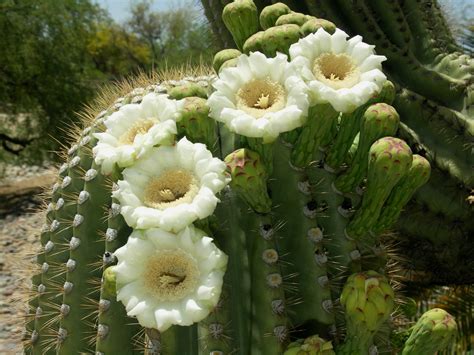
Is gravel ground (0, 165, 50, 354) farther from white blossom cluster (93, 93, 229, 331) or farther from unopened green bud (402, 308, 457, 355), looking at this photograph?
unopened green bud (402, 308, 457, 355)

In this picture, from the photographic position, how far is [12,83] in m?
11.1

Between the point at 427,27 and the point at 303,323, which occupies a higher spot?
the point at 303,323

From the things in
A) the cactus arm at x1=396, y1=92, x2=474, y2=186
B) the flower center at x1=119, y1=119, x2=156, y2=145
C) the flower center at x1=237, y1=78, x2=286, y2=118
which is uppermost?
the flower center at x1=237, y1=78, x2=286, y2=118

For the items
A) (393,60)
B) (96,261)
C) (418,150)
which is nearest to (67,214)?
(96,261)

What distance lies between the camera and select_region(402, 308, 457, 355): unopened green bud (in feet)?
4.56

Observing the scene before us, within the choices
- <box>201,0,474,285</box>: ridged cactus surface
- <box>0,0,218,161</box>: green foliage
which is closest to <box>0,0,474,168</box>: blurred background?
<box>0,0,218,161</box>: green foliage

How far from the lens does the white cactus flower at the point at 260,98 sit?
1304mm

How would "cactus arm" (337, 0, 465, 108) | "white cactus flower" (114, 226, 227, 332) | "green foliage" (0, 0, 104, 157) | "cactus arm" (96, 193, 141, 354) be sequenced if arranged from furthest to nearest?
1. "green foliage" (0, 0, 104, 157)
2. "cactus arm" (337, 0, 465, 108)
3. "cactus arm" (96, 193, 141, 354)
4. "white cactus flower" (114, 226, 227, 332)

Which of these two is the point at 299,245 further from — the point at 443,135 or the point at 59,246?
the point at 443,135

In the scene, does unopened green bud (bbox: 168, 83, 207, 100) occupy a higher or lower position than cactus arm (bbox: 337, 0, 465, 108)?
→ higher

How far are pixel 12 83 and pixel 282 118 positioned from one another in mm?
10599

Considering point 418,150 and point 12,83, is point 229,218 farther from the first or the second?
point 12,83

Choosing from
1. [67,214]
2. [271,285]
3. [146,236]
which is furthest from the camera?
[67,214]

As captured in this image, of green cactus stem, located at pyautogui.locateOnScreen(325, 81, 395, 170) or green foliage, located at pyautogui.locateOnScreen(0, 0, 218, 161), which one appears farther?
green foliage, located at pyautogui.locateOnScreen(0, 0, 218, 161)
